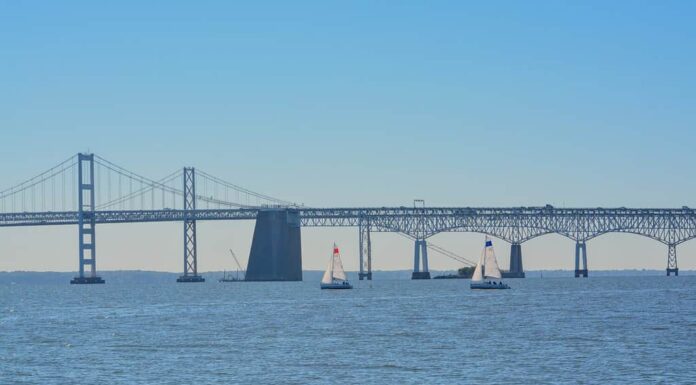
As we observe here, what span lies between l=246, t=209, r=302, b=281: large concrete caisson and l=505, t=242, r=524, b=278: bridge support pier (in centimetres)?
3126

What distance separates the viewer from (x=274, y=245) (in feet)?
462

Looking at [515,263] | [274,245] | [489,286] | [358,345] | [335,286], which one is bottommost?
[358,345]

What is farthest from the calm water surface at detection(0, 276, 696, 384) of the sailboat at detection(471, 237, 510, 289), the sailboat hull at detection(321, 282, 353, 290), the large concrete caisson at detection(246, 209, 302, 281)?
the large concrete caisson at detection(246, 209, 302, 281)

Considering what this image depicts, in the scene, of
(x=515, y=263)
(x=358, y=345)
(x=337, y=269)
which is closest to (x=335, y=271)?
(x=337, y=269)

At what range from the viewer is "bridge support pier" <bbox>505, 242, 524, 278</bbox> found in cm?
16388

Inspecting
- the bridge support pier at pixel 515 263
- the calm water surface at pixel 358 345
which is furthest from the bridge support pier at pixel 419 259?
the calm water surface at pixel 358 345

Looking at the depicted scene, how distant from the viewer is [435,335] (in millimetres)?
50531

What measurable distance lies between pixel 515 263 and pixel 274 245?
118 ft

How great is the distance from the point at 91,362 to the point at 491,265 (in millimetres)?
66989

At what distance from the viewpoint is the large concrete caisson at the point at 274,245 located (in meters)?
140

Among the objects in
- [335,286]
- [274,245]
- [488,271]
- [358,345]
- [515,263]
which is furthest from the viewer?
[515,263]

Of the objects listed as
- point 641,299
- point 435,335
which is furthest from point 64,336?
point 641,299

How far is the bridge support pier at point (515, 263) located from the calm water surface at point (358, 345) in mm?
88530

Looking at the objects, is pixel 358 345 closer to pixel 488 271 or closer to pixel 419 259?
pixel 488 271
